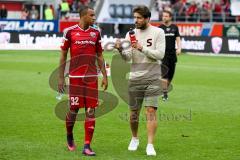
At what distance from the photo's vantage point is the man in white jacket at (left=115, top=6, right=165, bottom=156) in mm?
10250

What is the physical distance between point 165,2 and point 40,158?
1776 inches

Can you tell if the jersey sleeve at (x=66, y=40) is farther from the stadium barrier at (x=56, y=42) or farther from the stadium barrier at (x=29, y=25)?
the stadium barrier at (x=29, y=25)

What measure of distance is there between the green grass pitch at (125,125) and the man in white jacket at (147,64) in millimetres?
661

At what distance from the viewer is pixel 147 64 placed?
34.4 feet

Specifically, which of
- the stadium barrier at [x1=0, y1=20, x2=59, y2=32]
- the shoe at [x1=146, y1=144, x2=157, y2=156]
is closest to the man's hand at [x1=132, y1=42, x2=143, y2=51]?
the shoe at [x1=146, y1=144, x2=157, y2=156]

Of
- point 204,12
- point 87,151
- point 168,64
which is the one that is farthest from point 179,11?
point 87,151

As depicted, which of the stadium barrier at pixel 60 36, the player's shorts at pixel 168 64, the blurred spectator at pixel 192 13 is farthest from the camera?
the blurred spectator at pixel 192 13

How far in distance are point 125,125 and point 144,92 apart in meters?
3.04

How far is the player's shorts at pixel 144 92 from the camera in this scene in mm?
10406

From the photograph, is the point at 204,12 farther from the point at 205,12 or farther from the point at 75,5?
the point at 75,5

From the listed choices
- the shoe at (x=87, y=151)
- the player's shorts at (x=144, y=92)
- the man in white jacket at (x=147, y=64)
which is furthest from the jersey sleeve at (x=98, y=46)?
the shoe at (x=87, y=151)

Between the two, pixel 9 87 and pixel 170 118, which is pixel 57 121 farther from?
pixel 9 87

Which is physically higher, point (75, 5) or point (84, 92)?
point (84, 92)

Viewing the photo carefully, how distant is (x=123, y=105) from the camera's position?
16859mm
